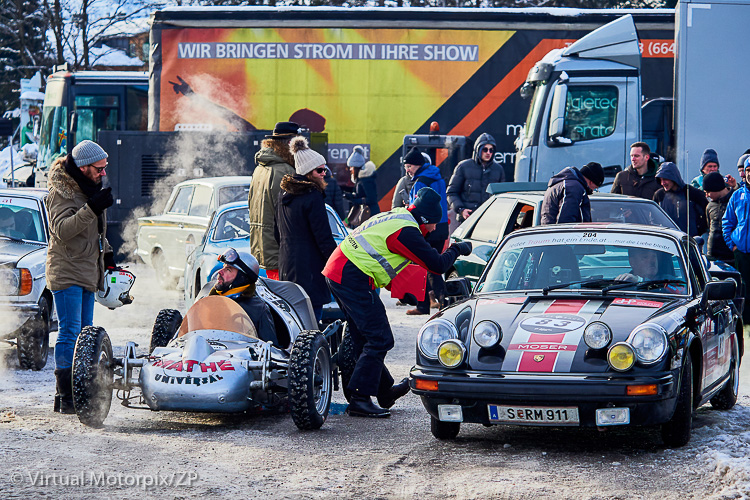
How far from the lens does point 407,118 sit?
1848 cm

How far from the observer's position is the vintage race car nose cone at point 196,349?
6.99 metres

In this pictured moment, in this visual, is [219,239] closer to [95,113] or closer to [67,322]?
[67,322]

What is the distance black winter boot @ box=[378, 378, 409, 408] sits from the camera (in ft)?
25.9

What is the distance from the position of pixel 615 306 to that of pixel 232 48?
13.2m

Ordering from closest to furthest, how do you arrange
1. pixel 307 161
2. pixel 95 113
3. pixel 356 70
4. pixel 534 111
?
1. pixel 307 161
2. pixel 534 111
3. pixel 356 70
4. pixel 95 113

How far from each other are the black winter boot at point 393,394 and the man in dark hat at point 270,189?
166 centimetres

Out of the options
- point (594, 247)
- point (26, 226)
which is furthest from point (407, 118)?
point (594, 247)

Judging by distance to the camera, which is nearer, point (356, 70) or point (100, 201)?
point (100, 201)

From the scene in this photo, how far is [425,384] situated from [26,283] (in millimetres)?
4694

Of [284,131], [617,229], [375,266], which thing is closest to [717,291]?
[617,229]

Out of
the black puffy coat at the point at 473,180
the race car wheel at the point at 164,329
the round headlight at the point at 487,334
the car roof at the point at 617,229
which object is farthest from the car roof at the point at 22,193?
the round headlight at the point at 487,334

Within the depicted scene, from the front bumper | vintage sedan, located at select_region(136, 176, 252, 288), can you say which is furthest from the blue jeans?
vintage sedan, located at select_region(136, 176, 252, 288)

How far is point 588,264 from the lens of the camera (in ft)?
24.4

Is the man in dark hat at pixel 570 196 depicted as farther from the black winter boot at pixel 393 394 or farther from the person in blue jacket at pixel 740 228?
the black winter boot at pixel 393 394
